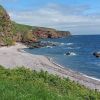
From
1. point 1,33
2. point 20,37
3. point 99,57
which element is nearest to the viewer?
point 99,57

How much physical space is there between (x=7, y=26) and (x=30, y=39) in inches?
1112

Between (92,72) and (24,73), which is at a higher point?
(24,73)

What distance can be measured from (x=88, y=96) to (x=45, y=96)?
552 cm

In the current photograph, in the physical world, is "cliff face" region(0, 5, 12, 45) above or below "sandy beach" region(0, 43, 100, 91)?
above

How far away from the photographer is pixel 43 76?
72.4ft

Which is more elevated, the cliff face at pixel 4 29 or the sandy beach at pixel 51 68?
the cliff face at pixel 4 29

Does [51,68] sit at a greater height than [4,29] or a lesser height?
lesser

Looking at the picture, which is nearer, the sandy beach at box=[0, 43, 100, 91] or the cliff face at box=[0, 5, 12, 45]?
the sandy beach at box=[0, 43, 100, 91]

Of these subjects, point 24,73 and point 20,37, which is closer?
point 24,73

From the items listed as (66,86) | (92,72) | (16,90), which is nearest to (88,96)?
(66,86)

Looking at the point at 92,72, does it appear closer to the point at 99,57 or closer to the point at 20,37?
the point at 99,57

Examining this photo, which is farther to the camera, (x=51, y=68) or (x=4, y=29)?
(x=4, y=29)

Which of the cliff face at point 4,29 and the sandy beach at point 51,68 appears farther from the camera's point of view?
the cliff face at point 4,29

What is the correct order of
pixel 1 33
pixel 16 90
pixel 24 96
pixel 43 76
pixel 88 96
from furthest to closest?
pixel 1 33
pixel 43 76
pixel 88 96
pixel 16 90
pixel 24 96
